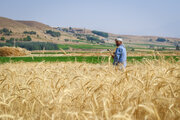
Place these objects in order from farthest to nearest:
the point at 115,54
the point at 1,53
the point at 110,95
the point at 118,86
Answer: the point at 1,53 < the point at 115,54 < the point at 118,86 < the point at 110,95

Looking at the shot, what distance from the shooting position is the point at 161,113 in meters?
1.96

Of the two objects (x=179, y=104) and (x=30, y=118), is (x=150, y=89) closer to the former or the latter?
(x=179, y=104)

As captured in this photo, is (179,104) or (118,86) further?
(118,86)

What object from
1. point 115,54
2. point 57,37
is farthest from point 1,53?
point 57,37

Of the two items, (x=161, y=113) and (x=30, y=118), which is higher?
(x=161, y=113)

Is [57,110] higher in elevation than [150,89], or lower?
lower

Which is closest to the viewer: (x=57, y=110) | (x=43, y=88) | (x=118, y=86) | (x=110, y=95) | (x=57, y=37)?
(x=57, y=110)

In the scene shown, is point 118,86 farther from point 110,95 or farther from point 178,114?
point 178,114

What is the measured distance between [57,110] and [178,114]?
1154mm

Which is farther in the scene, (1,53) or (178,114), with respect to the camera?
(1,53)

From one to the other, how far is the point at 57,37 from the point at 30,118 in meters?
168

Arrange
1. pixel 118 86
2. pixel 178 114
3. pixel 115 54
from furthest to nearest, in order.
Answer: pixel 115 54 < pixel 118 86 < pixel 178 114

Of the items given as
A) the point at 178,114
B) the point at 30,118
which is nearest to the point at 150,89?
the point at 178,114

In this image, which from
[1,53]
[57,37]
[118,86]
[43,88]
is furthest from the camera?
[57,37]
